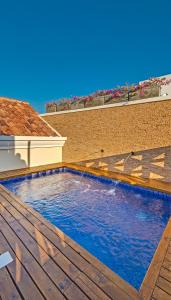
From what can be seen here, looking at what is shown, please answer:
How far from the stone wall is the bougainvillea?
557 millimetres

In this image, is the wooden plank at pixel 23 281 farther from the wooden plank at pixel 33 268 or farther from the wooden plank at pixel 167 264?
the wooden plank at pixel 167 264

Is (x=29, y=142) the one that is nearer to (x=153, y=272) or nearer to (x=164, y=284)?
(x=153, y=272)

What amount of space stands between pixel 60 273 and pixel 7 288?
57cm

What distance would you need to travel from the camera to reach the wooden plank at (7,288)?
163cm

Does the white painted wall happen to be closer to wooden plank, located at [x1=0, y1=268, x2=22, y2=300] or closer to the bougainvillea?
the bougainvillea

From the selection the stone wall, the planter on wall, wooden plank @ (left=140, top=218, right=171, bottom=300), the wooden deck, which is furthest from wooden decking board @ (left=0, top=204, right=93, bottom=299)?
the planter on wall

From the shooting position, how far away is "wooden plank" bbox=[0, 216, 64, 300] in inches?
66.2

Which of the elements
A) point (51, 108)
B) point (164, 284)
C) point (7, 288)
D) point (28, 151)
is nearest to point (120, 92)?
point (51, 108)

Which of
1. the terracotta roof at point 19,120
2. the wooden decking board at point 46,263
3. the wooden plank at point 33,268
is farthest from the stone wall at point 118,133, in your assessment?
the wooden plank at point 33,268

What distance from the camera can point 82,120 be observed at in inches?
355

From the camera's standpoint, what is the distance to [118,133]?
7.73m

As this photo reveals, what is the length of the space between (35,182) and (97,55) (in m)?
10.4

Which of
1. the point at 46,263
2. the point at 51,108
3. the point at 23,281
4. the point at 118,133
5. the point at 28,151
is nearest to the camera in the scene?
the point at 23,281

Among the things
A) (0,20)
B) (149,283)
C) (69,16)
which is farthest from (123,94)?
(0,20)
